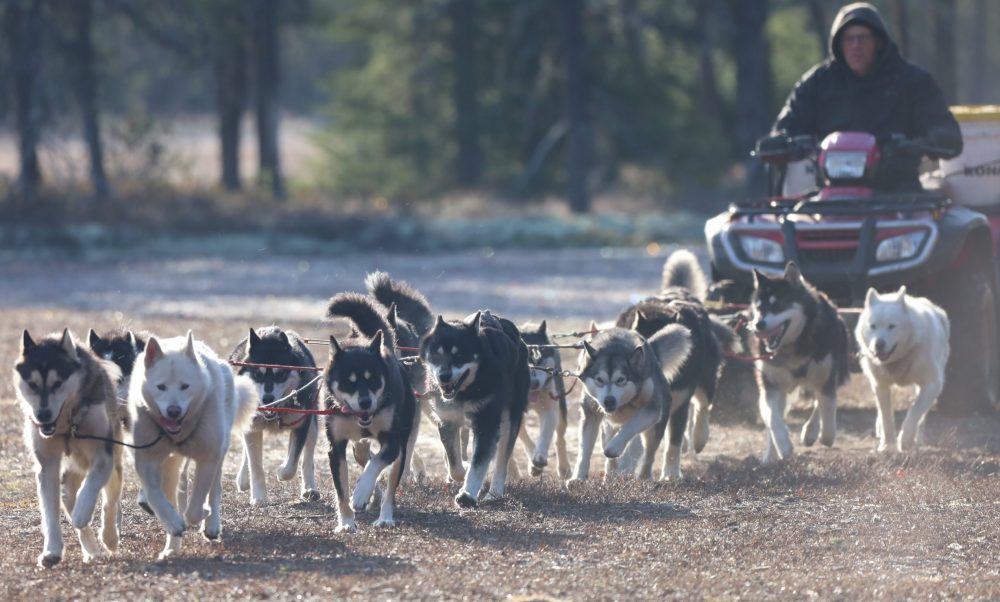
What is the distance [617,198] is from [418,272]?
1201 centimetres

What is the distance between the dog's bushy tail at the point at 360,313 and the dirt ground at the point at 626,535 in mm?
939

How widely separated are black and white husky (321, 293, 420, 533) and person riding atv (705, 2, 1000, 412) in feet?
12.6

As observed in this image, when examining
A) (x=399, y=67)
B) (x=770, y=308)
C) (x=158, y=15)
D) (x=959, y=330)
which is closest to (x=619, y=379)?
(x=770, y=308)

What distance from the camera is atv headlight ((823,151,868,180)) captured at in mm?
10875

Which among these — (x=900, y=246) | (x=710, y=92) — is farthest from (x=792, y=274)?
(x=710, y=92)

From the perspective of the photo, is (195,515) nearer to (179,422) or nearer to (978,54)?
(179,422)

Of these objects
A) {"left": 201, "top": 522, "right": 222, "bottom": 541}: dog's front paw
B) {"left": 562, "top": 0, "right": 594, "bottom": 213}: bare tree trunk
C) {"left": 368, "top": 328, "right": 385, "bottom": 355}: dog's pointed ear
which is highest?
{"left": 562, "top": 0, "right": 594, "bottom": 213}: bare tree trunk

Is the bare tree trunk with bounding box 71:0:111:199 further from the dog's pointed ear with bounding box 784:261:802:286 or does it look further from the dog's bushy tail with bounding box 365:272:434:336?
the dog's pointed ear with bounding box 784:261:802:286

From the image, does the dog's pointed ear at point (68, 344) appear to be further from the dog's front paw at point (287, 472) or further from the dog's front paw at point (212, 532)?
the dog's front paw at point (287, 472)

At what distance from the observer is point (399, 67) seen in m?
37.9

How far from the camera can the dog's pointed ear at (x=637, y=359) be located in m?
8.66

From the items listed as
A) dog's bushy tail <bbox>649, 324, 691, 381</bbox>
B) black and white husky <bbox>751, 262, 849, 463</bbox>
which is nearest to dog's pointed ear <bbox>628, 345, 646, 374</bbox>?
dog's bushy tail <bbox>649, 324, 691, 381</bbox>

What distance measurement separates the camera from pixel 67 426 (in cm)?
674

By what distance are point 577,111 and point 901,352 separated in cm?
2280
